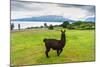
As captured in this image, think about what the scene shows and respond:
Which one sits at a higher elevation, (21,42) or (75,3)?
(75,3)

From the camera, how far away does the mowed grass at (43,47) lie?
2420mm

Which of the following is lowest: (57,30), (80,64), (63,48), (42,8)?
(80,64)

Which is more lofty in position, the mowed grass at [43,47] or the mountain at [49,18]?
the mountain at [49,18]

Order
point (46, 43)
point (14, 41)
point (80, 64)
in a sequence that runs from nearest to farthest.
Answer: point (14, 41)
point (46, 43)
point (80, 64)

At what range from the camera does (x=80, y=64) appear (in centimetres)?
273

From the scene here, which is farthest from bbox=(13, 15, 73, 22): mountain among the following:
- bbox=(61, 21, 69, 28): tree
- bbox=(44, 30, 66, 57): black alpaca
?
bbox=(44, 30, 66, 57): black alpaca

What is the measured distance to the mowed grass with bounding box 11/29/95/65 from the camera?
2.42 metres

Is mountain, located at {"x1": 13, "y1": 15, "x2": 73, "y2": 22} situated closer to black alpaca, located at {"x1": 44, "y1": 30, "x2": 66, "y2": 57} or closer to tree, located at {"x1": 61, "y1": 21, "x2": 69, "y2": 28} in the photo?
tree, located at {"x1": 61, "y1": 21, "x2": 69, "y2": 28}

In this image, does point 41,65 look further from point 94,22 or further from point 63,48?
point 94,22

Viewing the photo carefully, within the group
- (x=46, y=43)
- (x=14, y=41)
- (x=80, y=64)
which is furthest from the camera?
(x=80, y=64)

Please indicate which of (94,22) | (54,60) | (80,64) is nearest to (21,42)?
(54,60)

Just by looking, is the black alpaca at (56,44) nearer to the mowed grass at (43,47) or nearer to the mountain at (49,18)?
the mowed grass at (43,47)

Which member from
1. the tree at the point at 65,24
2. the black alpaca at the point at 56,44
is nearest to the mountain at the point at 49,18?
the tree at the point at 65,24

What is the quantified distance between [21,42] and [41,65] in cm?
39
